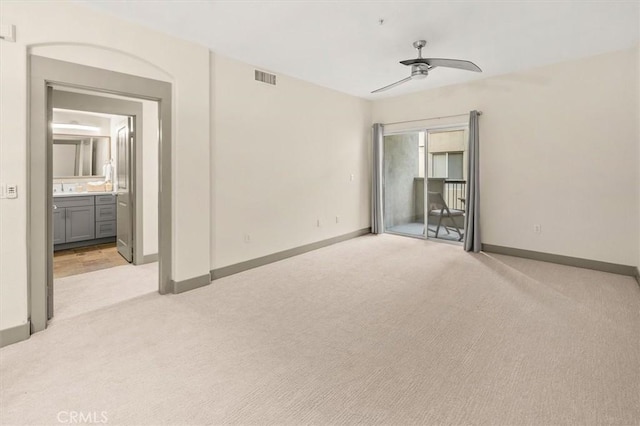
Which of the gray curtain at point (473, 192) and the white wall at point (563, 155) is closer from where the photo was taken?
the white wall at point (563, 155)

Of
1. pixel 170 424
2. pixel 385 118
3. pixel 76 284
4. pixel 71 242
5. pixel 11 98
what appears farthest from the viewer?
pixel 385 118


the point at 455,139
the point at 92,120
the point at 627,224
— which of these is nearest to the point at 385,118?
the point at 455,139

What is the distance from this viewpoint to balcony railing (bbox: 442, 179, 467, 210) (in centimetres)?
599

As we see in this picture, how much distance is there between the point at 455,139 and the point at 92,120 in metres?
7.26

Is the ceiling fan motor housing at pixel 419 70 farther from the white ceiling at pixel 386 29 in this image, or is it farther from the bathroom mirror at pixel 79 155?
the bathroom mirror at pixel 79 155

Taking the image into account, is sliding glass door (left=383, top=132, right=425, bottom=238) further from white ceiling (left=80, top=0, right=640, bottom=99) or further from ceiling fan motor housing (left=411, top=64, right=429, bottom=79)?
ceiling fan motor housing (left=411, top=64, right=429, bottom=79)

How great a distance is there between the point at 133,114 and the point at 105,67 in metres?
1.79

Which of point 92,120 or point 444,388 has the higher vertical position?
point 92,120

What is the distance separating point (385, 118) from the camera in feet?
21.9

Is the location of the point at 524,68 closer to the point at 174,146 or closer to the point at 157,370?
the point at 174,146

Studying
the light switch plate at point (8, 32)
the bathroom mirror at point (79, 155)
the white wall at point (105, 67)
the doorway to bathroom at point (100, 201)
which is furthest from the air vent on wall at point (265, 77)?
the bathroom mirror at point (79, 155)

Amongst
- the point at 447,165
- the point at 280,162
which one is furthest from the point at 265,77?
the point at 447,165

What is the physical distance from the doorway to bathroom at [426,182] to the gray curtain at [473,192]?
357 mm

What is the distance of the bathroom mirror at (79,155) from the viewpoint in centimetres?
633
